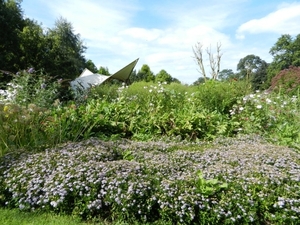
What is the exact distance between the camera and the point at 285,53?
38969 millimetres

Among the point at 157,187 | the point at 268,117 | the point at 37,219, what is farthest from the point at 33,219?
the point at 268,117

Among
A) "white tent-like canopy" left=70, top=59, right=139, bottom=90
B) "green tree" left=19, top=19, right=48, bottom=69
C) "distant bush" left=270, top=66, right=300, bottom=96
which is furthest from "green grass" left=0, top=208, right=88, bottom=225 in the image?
"green tree" left=19, top=19, right=48, bottom=69

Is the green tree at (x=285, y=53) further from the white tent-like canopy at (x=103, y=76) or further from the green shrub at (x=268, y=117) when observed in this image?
the green shrub at (x=268, y=117)

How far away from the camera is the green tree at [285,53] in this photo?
121 ft

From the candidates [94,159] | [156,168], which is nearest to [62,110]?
[94,159]

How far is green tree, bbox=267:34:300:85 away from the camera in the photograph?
36812 millimetres

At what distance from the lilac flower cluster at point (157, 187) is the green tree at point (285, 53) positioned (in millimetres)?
37807

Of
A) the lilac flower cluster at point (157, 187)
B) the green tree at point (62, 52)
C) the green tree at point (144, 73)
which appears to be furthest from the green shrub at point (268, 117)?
the green tree at point (144, 73)

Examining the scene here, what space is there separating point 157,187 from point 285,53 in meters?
43.1

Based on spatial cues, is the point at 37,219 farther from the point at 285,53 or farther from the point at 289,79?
the point at 285,53

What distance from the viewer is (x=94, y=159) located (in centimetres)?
286

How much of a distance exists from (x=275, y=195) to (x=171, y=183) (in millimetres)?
878

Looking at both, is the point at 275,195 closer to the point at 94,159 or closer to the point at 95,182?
the point at 95,182

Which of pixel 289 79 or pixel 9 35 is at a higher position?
pixel 9 35
